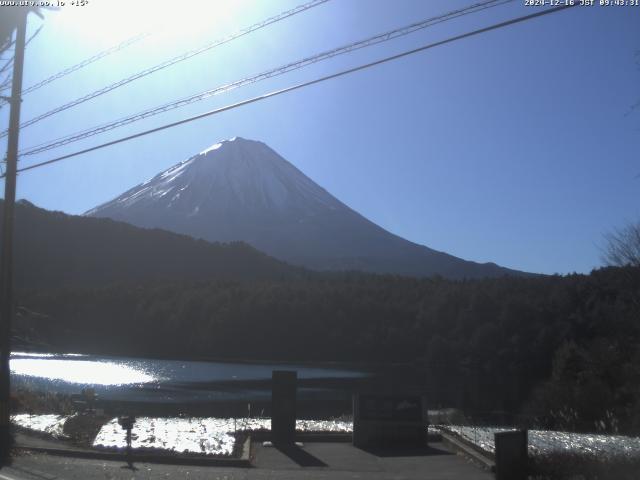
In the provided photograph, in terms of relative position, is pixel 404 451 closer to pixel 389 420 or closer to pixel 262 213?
pixel 389 420

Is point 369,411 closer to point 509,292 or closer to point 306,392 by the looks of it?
point 306,392

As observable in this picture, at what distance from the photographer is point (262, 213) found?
158750 mm

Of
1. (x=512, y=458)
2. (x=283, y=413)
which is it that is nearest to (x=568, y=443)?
(x=512, y=458)

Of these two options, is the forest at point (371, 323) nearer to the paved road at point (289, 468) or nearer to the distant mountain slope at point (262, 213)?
the paved road at point (289, 468)

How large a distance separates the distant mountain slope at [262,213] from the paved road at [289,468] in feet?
404

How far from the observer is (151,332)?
65000 millimetres

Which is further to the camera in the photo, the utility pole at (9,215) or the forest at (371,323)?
the forest at (371,323)

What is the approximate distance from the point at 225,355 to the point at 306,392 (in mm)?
29932

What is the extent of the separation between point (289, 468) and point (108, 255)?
254 feet

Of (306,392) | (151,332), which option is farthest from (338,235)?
(306,392)

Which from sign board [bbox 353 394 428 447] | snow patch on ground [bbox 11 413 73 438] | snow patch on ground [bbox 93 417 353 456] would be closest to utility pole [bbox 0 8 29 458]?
snow patch on ground [bbox 11 413 73 438]

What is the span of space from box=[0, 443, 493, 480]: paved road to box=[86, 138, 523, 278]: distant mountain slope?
123 m

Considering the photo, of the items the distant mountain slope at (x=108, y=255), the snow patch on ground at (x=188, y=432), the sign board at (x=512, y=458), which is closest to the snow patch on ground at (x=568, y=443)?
the sign board at (x=512, y=458)

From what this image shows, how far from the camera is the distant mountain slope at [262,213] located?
14350cm
